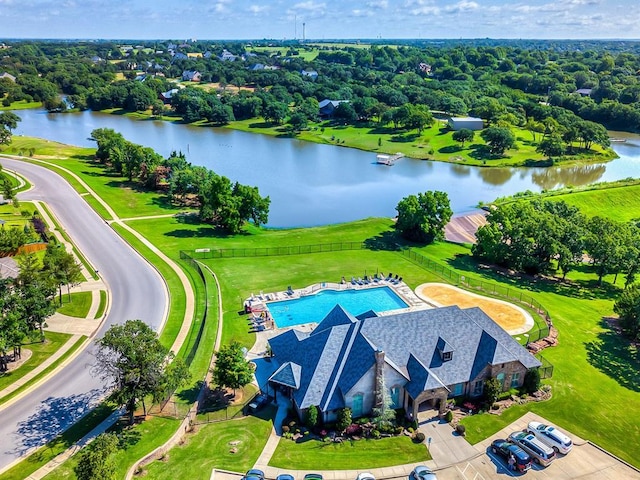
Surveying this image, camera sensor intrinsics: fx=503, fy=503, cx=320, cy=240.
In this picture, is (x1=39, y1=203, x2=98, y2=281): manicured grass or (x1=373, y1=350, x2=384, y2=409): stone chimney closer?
(x1=373, y1=350, x2=384, y2=409): stone chimney

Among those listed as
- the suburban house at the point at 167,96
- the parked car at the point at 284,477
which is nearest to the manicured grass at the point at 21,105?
the suburban house at the point at 167,96

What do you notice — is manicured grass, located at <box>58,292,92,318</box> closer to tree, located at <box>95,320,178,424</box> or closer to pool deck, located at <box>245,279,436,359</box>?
pool deck, located at <box>245,279,436,359</box>

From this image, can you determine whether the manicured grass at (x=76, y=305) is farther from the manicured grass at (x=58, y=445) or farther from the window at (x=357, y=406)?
the window at (x=357, y=406)

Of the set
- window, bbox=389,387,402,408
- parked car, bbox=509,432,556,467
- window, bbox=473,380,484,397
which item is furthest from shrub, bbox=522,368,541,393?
window, bbox=389,387,402,408

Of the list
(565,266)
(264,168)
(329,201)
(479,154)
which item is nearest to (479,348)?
(565,266)

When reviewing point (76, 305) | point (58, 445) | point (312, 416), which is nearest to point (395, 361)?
point (312, 416)

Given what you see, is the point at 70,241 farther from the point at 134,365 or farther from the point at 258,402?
the point at 258,402

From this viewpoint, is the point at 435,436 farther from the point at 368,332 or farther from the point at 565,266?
the point at 565,266
